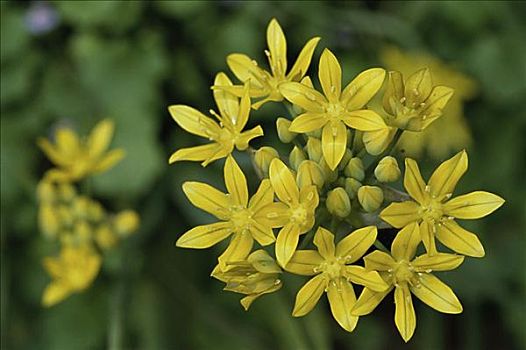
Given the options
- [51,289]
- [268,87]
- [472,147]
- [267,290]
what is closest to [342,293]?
[267,290]

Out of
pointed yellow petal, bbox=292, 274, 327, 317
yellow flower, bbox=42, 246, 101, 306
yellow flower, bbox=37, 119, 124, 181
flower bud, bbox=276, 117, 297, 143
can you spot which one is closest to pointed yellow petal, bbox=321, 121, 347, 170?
flower bud, bbox=276, 117, 297, 143

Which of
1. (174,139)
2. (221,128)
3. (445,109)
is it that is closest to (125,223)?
(174,139)

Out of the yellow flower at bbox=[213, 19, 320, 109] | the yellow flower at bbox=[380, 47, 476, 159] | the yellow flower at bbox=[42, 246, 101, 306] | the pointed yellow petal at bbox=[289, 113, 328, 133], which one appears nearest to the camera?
the pointed yellow petal at bbox=[289, 113, 328, 133]

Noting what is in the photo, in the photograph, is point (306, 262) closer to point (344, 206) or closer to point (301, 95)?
point (344, 206)

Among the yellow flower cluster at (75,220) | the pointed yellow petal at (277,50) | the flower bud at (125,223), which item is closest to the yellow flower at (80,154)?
the yellow flower cluster at (75,220)

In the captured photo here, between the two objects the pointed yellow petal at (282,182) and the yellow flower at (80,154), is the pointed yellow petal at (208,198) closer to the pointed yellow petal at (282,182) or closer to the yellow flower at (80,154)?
the pointed yellow petal at (282,182)

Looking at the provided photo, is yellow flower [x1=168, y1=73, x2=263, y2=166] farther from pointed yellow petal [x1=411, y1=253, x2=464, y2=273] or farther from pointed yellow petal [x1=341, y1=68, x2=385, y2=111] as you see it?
pointed yellow petal [x1=411, y1=253, x2=464, y2=273]

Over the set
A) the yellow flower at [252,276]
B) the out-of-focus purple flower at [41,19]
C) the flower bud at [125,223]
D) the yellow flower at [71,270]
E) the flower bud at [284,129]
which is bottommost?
the yellow flower at [71,270]
